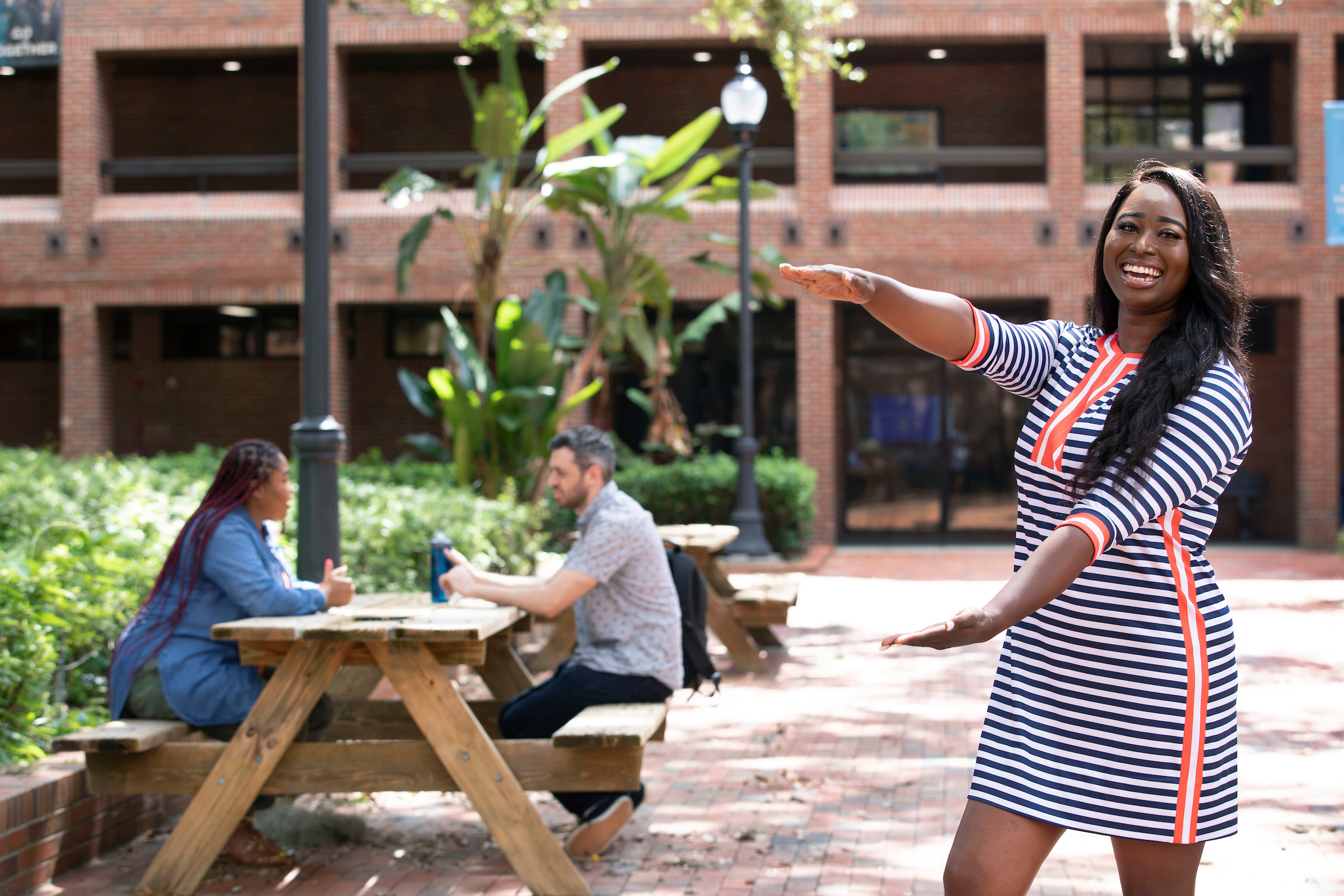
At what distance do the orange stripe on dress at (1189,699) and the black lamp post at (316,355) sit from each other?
12.4 ft

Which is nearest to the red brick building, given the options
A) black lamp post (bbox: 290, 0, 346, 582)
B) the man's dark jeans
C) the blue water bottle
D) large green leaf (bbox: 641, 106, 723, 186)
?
large green leaf (bbox: 641, 106, 723, 186)

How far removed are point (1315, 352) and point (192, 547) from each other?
16.3m

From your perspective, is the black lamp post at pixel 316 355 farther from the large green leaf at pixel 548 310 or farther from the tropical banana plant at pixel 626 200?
the tropical banana plant at pixel 626 200

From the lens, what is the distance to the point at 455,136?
20.2m

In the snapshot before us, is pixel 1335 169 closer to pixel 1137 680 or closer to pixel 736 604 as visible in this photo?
pixel 736 604

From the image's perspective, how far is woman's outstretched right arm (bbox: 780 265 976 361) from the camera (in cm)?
247

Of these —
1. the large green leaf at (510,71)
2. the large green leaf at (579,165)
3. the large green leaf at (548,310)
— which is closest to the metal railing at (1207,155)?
the large green leaf at (579,165)

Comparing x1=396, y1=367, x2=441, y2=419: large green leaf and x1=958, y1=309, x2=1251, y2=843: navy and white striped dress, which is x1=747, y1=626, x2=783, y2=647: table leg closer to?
x1=396, y1=367, x2=441, y2=419: large green leaf

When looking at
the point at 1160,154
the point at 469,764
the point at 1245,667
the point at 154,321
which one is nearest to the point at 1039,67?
the point at 1160,154

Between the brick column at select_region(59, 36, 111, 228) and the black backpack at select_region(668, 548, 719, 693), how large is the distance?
15.7 meters

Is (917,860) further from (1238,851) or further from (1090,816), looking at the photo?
(1090,816)

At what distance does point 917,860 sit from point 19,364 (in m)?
20.7

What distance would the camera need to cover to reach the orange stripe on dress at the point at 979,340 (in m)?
2.58

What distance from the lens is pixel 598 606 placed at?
4.82 m
